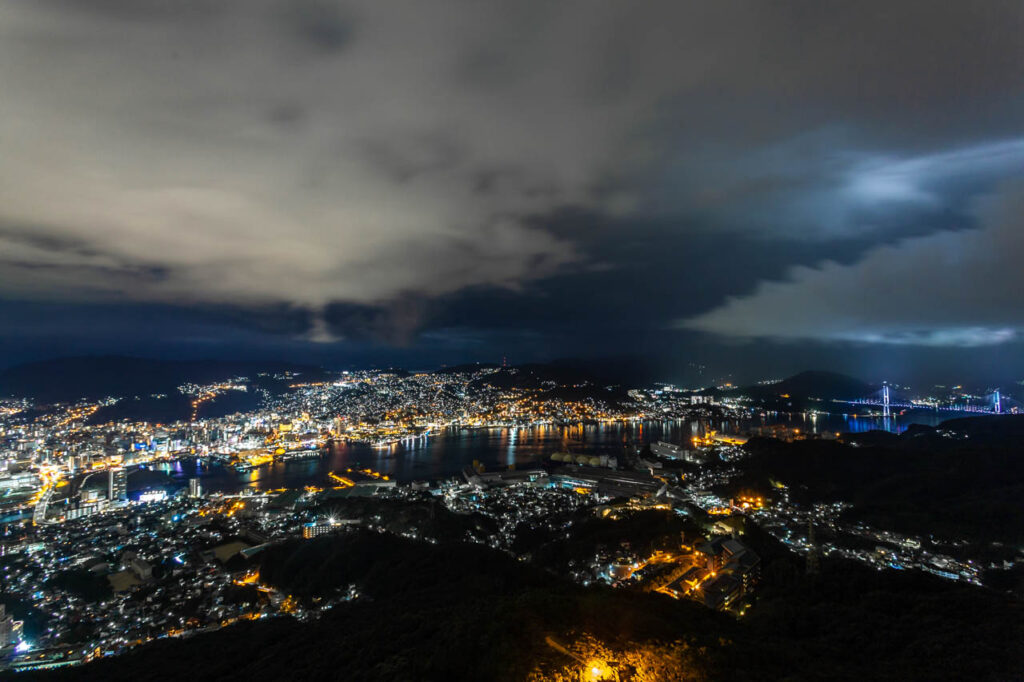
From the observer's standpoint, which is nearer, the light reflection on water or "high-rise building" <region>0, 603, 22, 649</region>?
"high-rise building" <region>0, 603, 22, 649</region>

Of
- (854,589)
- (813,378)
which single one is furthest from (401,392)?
(813,378)

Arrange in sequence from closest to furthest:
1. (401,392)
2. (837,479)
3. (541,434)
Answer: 1. (837,479)
2. (541,434)
3. (401,392)

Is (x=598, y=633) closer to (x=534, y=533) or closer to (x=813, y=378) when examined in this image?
(x=534, y=533)

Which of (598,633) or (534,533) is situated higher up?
(598,633)

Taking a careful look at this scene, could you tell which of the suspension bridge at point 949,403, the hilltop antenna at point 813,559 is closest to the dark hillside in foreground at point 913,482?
the hilltop antenna at point 813,559

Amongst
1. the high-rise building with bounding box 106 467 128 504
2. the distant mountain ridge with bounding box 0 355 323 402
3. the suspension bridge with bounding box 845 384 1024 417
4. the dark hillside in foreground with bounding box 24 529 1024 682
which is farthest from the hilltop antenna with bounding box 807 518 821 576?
the distant mountain ridge with bounding box 0 355 323 402

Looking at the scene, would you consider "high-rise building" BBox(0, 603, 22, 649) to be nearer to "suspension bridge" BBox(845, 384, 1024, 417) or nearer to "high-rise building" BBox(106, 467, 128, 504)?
"high-rise building" BBox(106, 467, 128, 504)

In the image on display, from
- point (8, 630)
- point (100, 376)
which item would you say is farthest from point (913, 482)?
point (100, 376)
